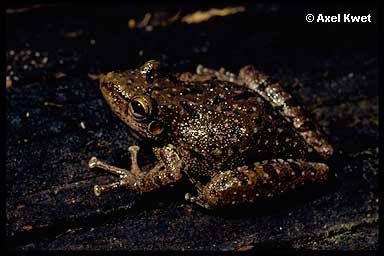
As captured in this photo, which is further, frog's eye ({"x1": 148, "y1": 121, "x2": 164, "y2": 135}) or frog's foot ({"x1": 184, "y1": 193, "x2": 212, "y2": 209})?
frog's eye ({"x1": 148, "y1": 121, "x2": 164, "y2": 135})

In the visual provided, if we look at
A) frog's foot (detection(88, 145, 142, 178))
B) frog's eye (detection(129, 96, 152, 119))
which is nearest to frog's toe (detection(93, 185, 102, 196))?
frog's foot (detection(88, 145, 142, 178))

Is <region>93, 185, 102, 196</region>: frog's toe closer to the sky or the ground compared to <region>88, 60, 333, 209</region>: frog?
closer to the ground

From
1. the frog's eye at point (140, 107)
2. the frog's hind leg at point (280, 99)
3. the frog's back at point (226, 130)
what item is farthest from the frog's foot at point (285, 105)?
the frog's eye at point (140, 107)

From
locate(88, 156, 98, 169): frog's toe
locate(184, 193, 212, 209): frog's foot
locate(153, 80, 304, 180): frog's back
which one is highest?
locate(153, 80, 304, 180): frog's back

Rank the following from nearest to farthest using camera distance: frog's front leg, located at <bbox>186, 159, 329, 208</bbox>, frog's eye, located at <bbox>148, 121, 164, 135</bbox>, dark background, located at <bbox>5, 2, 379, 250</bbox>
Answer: frog's front leg, located at <bbox>186, 159, 329, 208</bbox> → dark background, located at <bbox>5, 2, 379, 250</bbox> → frog's eye, located at <bbox>148, 121, 164, 135</bbox>

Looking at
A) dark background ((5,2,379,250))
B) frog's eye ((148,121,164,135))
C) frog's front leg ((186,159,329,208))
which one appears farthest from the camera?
frog's eye ((148,121,164,135))

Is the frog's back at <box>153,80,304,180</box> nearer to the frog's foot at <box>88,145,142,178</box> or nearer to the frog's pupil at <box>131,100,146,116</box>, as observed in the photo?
the frog's pupil at <box>131,100,146,116</box>

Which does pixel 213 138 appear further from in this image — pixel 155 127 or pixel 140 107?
pixel 140 107
